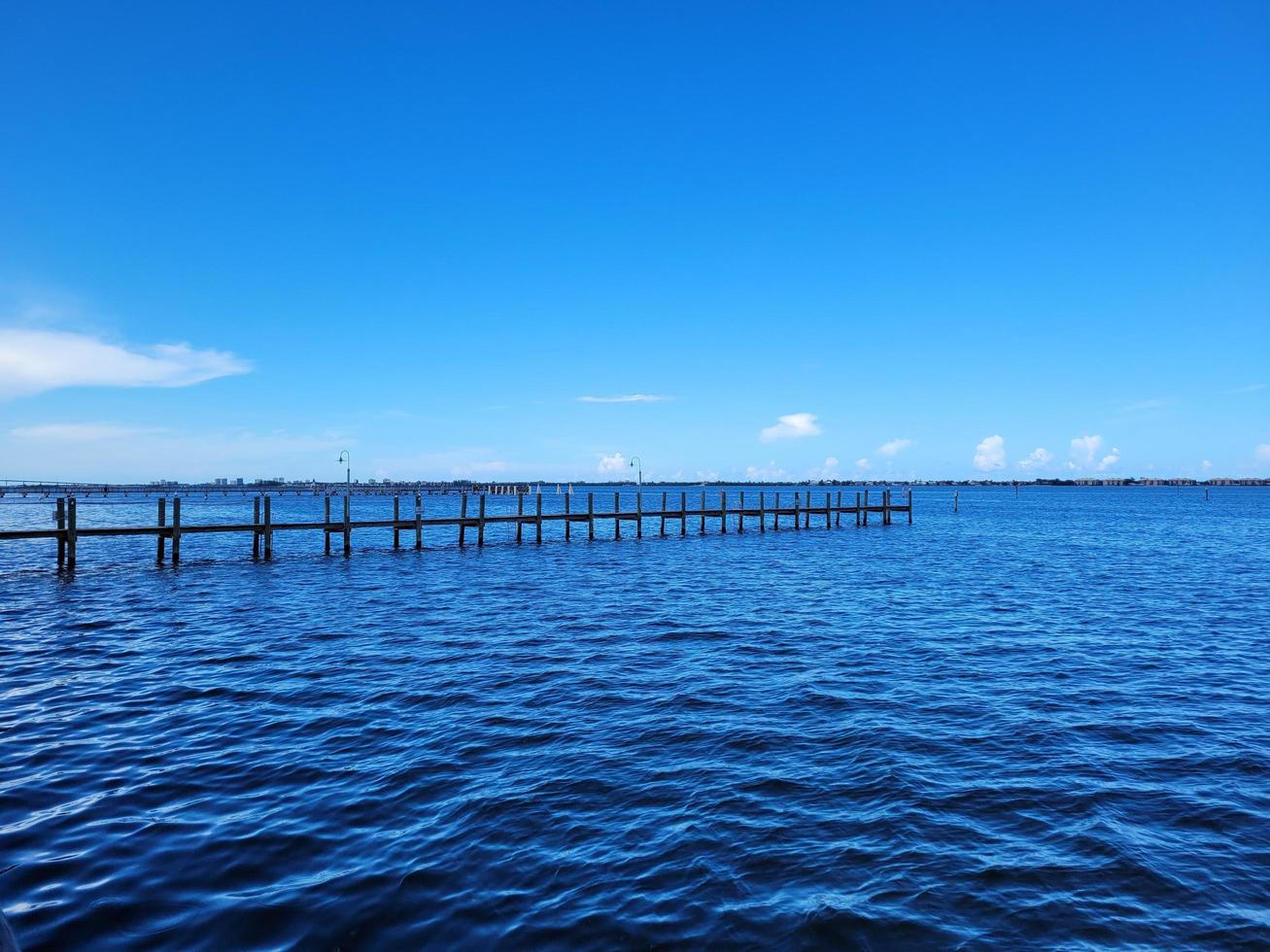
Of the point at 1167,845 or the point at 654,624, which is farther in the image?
the point at 654,624

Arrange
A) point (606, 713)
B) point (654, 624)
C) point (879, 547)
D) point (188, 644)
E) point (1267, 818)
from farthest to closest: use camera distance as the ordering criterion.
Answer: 1. point (879, 547)
2. point (654, 624)
3. point (188, 644)
4. point (606, 713)
5. point (1267, 818)

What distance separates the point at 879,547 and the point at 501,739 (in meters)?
37.6

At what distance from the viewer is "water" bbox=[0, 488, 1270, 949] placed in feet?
19.8

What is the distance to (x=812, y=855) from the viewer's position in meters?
6.97

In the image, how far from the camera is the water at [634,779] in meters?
6.04

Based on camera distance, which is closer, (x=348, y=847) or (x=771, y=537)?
(x=348, y=847)

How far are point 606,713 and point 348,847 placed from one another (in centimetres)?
493

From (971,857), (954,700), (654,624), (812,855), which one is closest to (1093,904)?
(971,857)

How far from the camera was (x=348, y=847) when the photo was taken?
23.1 feet

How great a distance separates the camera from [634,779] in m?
8.79

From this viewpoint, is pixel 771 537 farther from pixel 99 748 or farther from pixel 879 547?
pixel 99 748

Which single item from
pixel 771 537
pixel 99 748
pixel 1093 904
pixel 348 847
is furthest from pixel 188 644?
pixel 771 537

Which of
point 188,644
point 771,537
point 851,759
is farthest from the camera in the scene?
point 771,537

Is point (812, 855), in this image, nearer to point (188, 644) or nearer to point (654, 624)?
point (654, 624)
